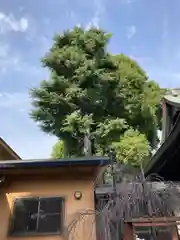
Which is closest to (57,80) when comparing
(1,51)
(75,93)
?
(75,93)

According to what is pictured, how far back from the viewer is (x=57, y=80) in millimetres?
13992

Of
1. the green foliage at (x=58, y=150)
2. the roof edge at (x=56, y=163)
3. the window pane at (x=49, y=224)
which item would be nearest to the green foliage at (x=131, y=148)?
the green foliage at (x=58, y=150)

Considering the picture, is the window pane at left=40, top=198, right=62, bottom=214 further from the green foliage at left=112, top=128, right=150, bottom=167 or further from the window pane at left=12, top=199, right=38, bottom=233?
the green foliage at left=112, top=128, right=150, bottom=167

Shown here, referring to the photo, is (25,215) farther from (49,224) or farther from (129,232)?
(129,232)

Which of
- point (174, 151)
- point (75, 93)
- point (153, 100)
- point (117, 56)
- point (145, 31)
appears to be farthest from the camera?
point (117, 56)

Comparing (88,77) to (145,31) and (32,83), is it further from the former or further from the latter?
(145,31)

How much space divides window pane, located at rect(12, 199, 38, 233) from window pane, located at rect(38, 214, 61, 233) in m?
0.12

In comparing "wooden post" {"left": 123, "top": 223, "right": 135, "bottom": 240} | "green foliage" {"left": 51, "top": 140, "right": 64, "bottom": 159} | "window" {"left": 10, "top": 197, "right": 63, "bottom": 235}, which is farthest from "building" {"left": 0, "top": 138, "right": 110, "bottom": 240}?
"green foliage" {"left": 51, "top": 140, "right": 64, "bottom": 159}

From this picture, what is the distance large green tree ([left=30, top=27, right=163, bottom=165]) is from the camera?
42.9 ft

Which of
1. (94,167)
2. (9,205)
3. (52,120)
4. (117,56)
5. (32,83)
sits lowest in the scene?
(9,205)

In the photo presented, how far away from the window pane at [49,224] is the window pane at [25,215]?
0.12 metres

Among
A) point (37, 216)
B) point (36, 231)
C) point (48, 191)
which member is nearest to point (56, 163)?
point (48, 191)

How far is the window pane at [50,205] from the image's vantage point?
14.1 ft

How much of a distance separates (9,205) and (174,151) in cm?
321
